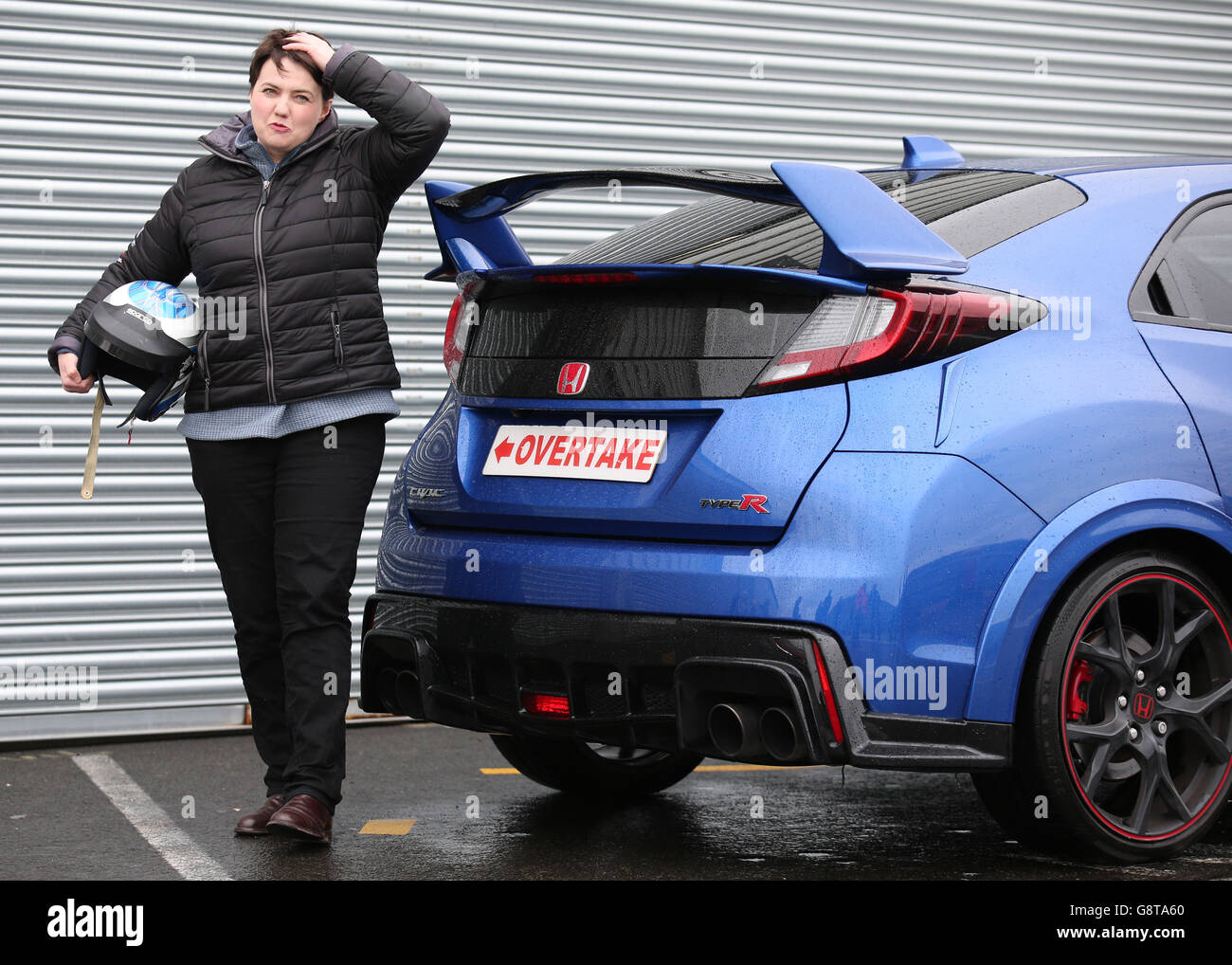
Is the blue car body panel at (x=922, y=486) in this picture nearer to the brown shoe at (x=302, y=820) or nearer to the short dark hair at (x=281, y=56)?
the brown shoe at (x=302, y=820)

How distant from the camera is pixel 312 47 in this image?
4336 mm

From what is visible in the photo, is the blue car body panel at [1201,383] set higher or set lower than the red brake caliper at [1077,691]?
higher

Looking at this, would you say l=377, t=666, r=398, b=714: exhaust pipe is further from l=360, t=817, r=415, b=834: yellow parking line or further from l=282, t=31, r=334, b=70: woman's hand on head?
l=282, t=31, r=334, b=70: woman's hand on head

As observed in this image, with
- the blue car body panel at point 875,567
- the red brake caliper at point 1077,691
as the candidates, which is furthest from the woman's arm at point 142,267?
the red brake caliper at point 1077,691

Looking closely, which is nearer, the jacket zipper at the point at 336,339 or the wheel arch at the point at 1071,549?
the wheel arch at the point at 1071,549

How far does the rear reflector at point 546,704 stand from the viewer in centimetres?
375

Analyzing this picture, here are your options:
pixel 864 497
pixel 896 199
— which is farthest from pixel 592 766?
pixel 896 199

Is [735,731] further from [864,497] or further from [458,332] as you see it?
[458,332]

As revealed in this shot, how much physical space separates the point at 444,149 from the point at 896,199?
3.00m

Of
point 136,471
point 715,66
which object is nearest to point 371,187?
point 136,471

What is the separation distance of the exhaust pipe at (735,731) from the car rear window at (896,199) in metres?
0.93

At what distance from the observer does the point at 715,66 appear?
280 inches

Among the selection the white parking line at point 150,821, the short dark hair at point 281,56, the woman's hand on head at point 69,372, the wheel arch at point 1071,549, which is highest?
the short dark hair at point 281,56

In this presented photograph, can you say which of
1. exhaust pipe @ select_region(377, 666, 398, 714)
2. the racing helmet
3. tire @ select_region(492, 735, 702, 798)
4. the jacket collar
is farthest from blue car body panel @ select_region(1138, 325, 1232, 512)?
the racing helmet
